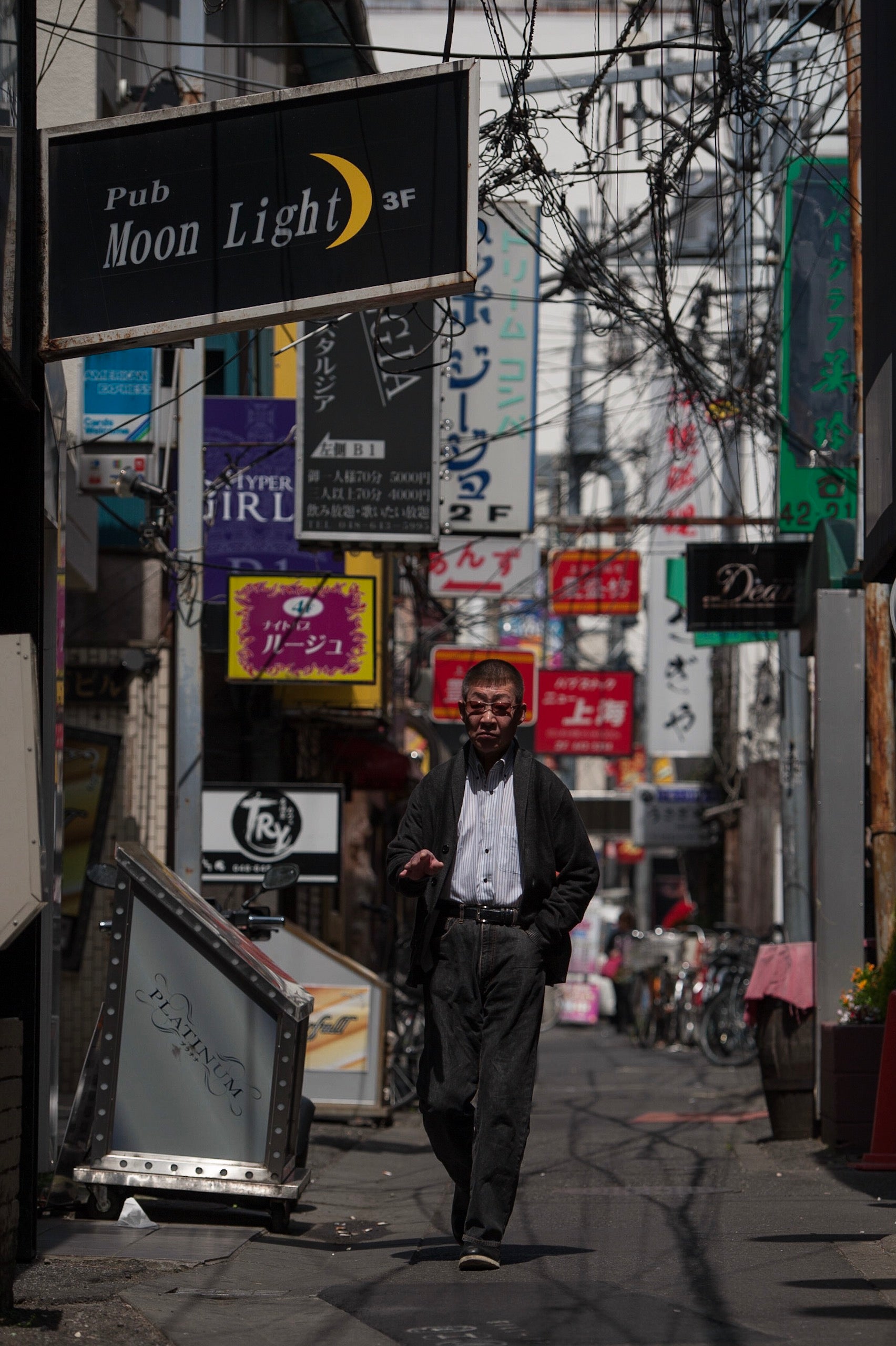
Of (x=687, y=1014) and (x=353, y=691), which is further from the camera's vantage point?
(x=687, y=1014)

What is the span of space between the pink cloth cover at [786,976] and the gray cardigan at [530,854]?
13.0 ft

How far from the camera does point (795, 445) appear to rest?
1266cm

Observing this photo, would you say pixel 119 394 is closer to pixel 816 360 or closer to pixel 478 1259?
pixel 816 360

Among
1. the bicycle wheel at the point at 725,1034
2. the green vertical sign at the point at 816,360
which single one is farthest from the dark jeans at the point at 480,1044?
the bicycle wheel at the point at 725,1034

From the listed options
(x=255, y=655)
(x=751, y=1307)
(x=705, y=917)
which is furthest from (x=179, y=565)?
(x=705, y=917)

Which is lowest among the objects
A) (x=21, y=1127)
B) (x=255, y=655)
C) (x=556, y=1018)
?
(x=556, y=1018)

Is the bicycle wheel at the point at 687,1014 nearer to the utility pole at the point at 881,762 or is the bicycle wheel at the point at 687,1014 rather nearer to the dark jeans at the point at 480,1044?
the utility pole at the point at 881,762

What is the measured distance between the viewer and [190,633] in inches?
413

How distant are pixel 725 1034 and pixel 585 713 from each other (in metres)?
6.97

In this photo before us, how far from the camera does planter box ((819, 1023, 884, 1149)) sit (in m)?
8.34

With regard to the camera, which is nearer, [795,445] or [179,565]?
[179,565]

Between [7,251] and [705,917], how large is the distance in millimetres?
29173

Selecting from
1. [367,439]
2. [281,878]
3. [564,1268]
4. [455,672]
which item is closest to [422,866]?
[564,1268]

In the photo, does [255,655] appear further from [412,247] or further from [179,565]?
[412,247]
